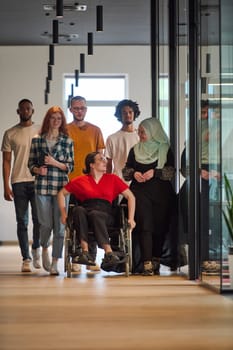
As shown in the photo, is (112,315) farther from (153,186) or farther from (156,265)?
(153,186)

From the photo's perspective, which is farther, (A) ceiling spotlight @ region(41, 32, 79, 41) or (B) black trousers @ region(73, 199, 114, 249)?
(A) ceiling spotlight @ region(41, 32, 79, 41)

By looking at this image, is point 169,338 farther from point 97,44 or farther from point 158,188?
point 97,44

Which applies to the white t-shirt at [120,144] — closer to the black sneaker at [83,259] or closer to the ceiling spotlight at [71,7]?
the black sneaker at [83,259]

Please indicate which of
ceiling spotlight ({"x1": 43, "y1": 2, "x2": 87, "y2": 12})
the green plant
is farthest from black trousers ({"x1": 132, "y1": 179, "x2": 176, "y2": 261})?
ceiling spotlight ({"x1": 43, "y1": 2, "x2": 87, "y2": 12})

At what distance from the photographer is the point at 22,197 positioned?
6211mm

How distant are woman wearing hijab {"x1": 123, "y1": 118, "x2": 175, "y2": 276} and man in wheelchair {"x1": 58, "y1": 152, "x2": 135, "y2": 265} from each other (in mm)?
172

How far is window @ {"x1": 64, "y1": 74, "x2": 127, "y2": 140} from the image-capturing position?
1248 centimetres

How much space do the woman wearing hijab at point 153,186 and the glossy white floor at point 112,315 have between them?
586mm

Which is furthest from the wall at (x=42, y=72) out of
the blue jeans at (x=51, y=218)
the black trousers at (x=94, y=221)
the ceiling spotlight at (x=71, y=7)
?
the black trousers at (x=94, y=221)

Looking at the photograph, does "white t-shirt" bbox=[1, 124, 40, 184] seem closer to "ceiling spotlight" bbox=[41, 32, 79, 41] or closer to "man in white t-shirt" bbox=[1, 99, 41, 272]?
"man in white t-shirt" bbox=[1, 99, 41, 272]

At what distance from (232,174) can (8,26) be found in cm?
702

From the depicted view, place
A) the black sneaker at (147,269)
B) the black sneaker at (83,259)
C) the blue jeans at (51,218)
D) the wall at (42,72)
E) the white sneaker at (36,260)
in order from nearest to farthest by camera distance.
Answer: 1. the black sneaker at (83,259)
2. the black sneaker at (147,269)
3. the blue jeans at (51,218)
4. the white sneaker at (36,260)
5. the wall at (42,72)

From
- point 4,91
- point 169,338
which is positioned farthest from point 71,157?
point 4,91

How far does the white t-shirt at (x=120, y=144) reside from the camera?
657 cm
